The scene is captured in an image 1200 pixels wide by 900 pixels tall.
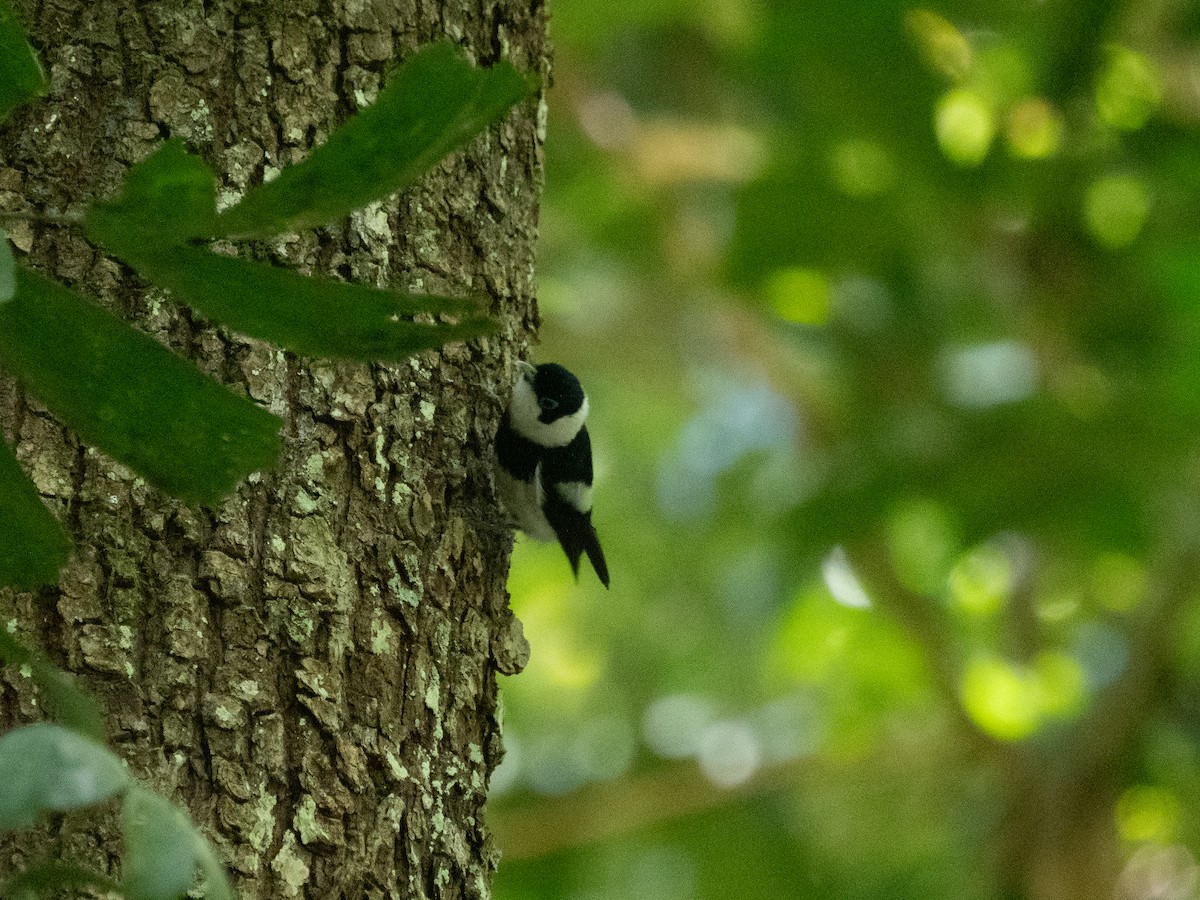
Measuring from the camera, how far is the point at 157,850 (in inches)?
39.6

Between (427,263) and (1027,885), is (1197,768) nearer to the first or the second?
(1027,885)

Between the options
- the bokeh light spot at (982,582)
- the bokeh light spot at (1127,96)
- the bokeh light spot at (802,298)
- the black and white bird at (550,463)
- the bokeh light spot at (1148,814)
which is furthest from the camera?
the bokeh light spot at (982,582)

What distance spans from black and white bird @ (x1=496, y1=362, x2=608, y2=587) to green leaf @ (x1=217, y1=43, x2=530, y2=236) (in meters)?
1.64

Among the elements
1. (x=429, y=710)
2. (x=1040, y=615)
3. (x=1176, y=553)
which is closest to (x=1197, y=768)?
(x=1040, y=615)

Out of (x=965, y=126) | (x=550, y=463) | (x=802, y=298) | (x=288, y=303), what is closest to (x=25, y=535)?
(x=288, y=303)

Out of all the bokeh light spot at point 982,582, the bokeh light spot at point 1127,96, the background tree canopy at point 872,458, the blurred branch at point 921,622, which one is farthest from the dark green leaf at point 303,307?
the bokeh light spot at point 982,582

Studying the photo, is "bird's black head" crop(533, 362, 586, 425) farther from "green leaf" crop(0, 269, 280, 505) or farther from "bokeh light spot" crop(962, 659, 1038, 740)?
"bokeh light spot" crop(962, 659, 1038, 740)

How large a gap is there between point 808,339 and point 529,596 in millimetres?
2177

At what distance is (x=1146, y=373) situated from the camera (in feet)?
16.6

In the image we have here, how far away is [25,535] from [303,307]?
382mm

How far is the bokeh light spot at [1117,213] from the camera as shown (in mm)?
5535

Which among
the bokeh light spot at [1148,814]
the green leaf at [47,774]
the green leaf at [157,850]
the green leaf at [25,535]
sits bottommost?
the green leaf at [157,850]

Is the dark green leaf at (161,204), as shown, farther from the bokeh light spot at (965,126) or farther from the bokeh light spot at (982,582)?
the bokeh light spot at (982,582)

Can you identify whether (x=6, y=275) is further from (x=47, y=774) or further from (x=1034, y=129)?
(x=1034, y=129)
